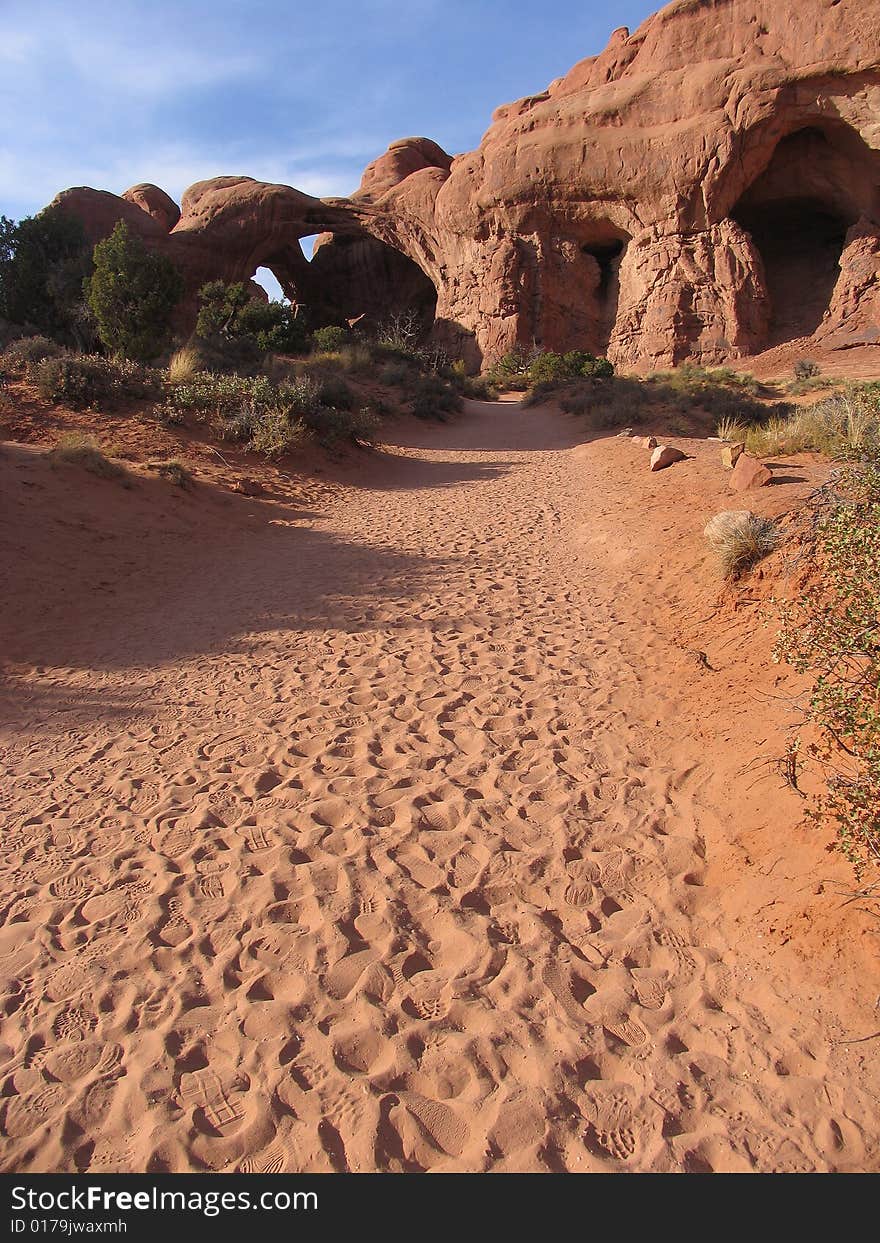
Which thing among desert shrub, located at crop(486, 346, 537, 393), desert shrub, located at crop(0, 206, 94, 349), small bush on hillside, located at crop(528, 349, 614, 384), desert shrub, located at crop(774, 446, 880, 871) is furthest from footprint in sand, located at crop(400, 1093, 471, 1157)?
desert shrub, located at crop(486, 346, 537, 393)

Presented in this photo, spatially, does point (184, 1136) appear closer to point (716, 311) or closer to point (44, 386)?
point (44, 386)

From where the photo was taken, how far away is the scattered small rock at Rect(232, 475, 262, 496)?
37.4ft

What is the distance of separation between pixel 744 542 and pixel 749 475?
9.79ft

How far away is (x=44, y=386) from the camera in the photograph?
12539 millimetres

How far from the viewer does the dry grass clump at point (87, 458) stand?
10000 millimetres

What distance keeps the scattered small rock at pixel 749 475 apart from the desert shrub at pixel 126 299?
14.3 meters

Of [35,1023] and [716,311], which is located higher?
[716,311]

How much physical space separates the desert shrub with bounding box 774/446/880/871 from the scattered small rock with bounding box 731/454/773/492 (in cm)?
471

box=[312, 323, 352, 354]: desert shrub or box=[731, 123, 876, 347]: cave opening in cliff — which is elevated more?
box=[731, 123, 876, 347]: cave opening in cliff

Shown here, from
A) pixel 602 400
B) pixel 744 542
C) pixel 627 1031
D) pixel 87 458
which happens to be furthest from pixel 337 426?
pixel 627 1031

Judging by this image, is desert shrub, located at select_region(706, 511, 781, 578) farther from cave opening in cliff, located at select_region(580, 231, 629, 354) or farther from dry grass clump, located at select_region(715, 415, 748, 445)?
cave opening in cliff, located at select_region(580, 231, 629, 354)

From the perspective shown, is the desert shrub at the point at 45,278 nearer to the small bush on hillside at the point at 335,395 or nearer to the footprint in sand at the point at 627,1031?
the small bush on hillside at the point at 335,395
